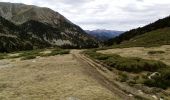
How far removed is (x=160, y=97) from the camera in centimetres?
2561

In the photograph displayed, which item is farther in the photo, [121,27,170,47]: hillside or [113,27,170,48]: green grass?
[121,27,170,47]: hillside

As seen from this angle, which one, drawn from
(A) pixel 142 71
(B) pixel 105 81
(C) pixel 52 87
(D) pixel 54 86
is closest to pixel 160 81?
(B) pixel 105 81

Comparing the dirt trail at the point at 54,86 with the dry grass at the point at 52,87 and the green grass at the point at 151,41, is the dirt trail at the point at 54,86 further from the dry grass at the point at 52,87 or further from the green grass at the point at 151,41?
the green grass at the point at 151,41

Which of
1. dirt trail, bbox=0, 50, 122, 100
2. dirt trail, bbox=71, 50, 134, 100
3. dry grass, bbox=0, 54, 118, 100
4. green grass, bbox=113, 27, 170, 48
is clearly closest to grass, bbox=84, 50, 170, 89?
dirt trail, bbox=71, 50, 134, 100

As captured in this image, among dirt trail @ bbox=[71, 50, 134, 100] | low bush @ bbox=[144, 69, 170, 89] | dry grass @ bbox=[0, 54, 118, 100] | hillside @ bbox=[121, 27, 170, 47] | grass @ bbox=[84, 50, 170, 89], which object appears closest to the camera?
dry grass @ bbox=[0, 54, 118, 100]

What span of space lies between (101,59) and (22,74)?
16310mm

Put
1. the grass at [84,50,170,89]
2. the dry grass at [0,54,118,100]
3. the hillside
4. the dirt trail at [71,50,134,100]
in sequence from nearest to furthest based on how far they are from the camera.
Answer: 1. the dry grass at [0,54,118,100]
2. the dirt trail at [71,50,134,100]
3. the grass at [84,50,170,89]
4. the hillside

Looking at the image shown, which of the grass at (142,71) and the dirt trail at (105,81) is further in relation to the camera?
the grass at (142,71)

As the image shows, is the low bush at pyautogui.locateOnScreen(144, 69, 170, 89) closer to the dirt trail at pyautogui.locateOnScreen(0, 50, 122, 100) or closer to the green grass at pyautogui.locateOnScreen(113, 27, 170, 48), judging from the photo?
the dirt trail at pyautogui.locateOnScreen(0, 50, 122, 100)

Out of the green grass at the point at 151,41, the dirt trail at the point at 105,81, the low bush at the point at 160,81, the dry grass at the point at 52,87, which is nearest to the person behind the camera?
the dry grass at the point at 52,87

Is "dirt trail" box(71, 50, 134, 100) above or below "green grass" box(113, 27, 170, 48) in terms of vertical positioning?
below

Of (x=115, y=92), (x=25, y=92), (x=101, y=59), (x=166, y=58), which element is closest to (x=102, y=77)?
(x=115, y=92)

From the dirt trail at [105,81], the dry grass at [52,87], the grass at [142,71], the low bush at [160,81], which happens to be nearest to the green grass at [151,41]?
the grass at [142,71]

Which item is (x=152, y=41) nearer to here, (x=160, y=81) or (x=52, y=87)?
(x=160, y=81)
